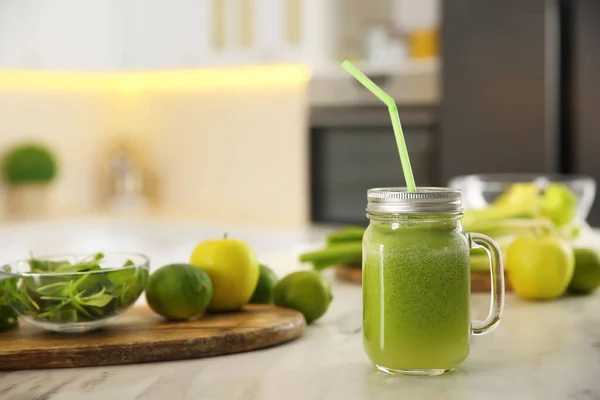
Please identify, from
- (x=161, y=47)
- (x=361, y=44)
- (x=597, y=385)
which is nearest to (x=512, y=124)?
(x=361, y=44)

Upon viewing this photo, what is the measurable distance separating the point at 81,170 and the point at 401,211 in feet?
13.1

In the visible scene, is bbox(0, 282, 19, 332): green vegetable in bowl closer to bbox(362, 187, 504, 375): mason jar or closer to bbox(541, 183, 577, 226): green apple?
bbox(362, 187, 504, 375): mason jar

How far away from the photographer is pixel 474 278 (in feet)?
4.56

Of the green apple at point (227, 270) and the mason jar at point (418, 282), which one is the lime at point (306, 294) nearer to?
the green apple at point (227, 270)

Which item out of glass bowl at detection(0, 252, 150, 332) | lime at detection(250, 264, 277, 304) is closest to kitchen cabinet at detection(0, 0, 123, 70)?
lime at detection(250, 264, 277, 304)

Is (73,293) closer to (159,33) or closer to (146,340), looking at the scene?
(146,340)

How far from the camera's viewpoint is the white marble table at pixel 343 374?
80 cm

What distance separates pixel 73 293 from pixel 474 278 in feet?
2.31

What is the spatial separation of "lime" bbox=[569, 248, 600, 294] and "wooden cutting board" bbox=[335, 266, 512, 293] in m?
0.10

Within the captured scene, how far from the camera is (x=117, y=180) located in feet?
15.0

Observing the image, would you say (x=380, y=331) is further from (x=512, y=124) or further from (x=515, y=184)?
(x=512, y=124)

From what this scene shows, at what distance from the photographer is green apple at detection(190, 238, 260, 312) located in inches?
41.7

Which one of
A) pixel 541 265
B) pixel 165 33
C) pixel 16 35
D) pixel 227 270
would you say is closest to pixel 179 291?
pixel 227 270

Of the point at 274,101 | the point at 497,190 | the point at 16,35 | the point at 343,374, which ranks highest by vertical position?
the point at 16,35
